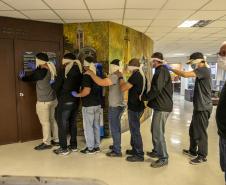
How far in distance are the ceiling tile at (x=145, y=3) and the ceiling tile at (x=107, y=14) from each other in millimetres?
394

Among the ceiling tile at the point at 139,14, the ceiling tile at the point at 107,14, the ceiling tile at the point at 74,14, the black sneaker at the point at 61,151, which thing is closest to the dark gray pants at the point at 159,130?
the black sneaker at the point at 61,151

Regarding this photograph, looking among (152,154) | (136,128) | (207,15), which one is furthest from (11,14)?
(207,15)

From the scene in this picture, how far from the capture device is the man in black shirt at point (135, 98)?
138 inches

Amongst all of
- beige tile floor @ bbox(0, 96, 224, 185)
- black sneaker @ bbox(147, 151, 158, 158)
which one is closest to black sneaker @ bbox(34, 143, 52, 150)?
beige tile floor @ bbox(0, 96, 224, 185)

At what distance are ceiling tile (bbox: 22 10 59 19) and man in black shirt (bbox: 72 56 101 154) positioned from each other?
3.79 ft

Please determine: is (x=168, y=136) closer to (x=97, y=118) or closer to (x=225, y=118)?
(x=97, y=118)

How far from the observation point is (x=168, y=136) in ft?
16.9

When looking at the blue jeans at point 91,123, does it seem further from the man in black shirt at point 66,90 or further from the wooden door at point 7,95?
the wooden door at point 7,95

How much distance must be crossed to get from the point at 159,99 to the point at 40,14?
2.62 m

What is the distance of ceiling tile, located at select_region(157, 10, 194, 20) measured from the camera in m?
4.05

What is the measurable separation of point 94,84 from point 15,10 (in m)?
1.85

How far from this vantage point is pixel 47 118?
424cm

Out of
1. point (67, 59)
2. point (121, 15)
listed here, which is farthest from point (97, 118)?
point (121, 15)

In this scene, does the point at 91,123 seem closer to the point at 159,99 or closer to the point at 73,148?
Answer: the point at 73,148
